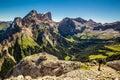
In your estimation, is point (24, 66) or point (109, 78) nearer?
point (109, 78)

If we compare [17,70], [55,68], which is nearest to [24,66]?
[17,70]

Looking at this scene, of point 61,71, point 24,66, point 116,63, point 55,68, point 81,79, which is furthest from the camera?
point 24,66

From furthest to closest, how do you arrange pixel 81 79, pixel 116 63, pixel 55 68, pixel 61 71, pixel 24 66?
1. pixel 24 66
2. pixel 55 68
3. pixel 61 71
4. pixel 116 63
5. pixel 81 79

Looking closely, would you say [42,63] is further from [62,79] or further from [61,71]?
[62,79]

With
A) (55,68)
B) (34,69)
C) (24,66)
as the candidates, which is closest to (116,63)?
(55,68)

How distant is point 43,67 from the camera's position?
87312 millimetres

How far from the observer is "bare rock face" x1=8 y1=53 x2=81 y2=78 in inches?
3031

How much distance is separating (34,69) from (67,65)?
1818 cm

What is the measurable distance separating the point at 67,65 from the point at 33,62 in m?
22.1

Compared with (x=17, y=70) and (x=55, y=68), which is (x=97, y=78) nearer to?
(x=55, y=68)

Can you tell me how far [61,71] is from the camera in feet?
251

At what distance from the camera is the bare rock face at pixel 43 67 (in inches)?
3031

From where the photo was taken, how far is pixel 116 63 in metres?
70.0

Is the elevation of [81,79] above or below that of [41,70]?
above
